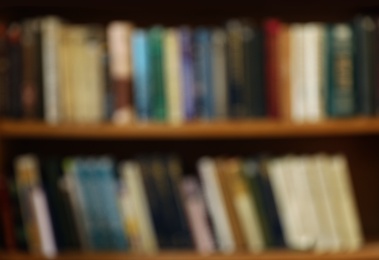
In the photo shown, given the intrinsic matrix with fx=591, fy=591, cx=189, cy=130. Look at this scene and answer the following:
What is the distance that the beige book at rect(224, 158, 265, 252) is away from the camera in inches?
56.6

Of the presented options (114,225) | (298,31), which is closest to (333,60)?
(298,31)

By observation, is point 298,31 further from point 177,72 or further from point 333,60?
point 177,72

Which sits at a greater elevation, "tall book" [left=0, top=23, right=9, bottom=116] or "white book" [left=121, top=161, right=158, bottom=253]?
"tall book" [left=0, top=23, right=9, bottom=116]

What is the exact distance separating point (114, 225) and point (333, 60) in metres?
0.66

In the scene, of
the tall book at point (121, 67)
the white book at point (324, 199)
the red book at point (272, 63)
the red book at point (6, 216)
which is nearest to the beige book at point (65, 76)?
the tall book at point (121, 67)

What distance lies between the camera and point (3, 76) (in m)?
1.44

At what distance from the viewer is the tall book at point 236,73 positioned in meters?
1.42

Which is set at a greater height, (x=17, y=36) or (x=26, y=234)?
(x=17, y=36)

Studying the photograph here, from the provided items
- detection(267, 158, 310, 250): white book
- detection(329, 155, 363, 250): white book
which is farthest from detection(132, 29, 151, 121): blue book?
detection(329, 155, 363, 250): white book

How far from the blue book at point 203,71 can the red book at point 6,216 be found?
52 cm

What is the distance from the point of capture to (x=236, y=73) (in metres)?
1.43

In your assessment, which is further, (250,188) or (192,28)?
(192,28)

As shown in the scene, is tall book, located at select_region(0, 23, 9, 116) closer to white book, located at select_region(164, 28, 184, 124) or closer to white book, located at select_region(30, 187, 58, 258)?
white book, located at select_region(30, 187, 58, 258)

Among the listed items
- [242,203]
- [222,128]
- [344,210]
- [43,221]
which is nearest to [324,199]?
[344,210]
